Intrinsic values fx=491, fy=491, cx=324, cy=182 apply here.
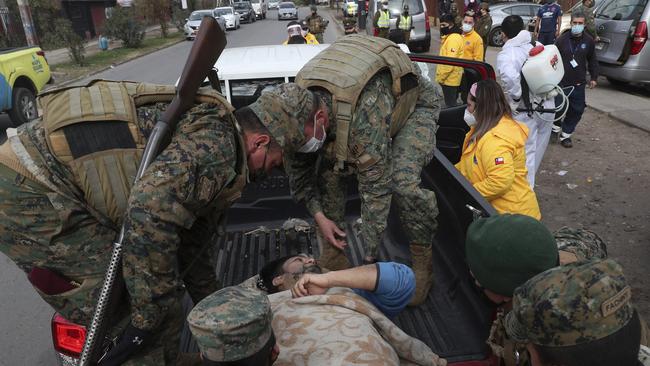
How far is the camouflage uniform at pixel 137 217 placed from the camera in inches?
60.9

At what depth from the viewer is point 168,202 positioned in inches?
60.5

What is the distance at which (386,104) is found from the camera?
2480 millimetres

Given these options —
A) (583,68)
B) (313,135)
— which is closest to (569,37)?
(583,68)

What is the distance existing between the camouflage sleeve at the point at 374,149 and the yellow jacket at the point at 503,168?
0.77 m

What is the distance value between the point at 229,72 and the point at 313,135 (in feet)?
4.87

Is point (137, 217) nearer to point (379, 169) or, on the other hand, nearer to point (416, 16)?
point (379, 169)

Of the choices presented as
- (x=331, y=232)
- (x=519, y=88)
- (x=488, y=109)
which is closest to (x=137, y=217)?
(x=331, y=232)

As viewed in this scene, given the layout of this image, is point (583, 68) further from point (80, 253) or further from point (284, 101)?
point (80, 253)

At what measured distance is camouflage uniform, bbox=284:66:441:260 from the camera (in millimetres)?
2402

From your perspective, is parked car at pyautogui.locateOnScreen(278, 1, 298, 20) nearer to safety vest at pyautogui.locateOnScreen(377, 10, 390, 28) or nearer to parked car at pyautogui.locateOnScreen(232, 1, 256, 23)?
parked car at pyautogui.locateOnScreen(232, 1, 256, 23)

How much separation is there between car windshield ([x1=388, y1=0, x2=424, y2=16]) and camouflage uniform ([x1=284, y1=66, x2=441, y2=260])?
11891mm

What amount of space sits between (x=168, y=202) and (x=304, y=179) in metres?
1.39

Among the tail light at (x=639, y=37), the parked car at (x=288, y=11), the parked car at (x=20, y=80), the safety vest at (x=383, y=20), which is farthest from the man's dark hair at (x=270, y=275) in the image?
the parked car at (x=288, y=11)

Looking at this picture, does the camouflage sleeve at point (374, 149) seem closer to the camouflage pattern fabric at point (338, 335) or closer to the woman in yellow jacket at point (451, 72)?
the camouflage pattern fabric at point (338, 335)
